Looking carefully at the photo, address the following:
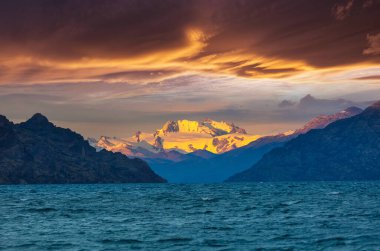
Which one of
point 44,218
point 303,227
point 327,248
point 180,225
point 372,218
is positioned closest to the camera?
point 327,248

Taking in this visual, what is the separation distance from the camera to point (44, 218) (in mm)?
99312

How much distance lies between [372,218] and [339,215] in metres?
6.53

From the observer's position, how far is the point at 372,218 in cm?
9200

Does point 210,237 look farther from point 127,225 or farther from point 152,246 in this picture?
point 127,225

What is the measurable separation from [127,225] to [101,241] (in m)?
17.6

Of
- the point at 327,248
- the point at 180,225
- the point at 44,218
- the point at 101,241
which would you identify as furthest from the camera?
the point at 44,218

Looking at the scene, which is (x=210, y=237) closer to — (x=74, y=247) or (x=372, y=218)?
(x=74, y=247)

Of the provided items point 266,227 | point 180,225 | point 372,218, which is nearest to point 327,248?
point 266,227

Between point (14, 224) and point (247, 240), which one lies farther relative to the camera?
point (14, 224)

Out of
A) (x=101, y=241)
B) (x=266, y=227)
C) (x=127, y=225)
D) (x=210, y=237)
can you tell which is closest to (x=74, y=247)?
(x=101, y=241)

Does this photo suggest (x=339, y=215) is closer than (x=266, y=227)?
No

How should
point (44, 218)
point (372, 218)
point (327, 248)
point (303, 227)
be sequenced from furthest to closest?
point (44, 218) < point (372, 218) < point (303, 227) < point (327, 248)

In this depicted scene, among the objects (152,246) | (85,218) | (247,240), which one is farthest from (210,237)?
(85,218)

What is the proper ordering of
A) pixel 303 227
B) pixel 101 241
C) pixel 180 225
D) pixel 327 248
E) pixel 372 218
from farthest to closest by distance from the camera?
pixel 372 218, pixel 180 225, pixel 303 227, pixel 101 241, pixel 327 248
